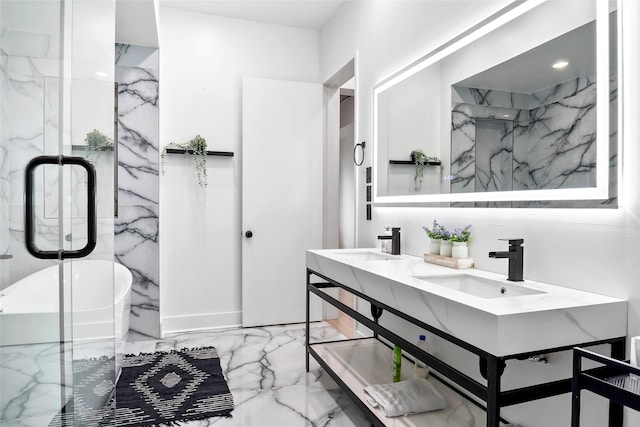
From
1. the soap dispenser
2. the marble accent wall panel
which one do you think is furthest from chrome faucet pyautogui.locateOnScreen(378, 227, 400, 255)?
the marble accent wall panel

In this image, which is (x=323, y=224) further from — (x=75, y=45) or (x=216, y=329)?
(x=75, y=45)

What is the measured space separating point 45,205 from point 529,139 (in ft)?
5.37

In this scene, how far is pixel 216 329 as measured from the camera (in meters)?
3.72

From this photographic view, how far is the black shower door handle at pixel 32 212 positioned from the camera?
2.80 feet

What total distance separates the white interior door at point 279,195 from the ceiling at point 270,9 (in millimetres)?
570

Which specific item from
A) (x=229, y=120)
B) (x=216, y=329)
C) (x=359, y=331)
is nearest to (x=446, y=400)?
(x=359, y=331)

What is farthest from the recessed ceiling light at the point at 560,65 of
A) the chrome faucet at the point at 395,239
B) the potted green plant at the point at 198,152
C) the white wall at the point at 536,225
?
the potted green plant at the point at 198,152

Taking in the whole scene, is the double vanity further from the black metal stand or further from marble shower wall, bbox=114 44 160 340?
marble shower wall, bbox=114 44 160 340

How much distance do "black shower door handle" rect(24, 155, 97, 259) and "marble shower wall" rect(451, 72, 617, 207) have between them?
1.55m

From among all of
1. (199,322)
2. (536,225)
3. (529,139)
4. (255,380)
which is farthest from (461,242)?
(199,322)

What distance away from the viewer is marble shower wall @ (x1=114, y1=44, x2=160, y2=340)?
3.40 meters

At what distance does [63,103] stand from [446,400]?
1923mm

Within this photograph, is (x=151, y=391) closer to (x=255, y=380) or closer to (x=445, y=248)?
(x=255, y=380)

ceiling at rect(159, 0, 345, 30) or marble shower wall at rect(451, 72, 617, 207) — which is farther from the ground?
ceiling at rect(159, 0, 345, 30)
